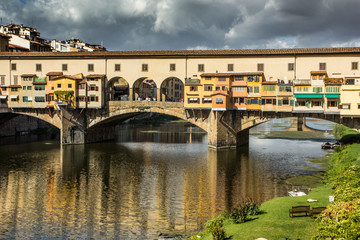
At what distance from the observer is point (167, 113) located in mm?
68375

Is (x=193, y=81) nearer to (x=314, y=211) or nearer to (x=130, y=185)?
(x=130, y=185)

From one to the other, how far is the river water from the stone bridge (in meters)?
2.88

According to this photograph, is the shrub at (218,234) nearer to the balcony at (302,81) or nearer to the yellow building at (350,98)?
the yellow building at (350,98)

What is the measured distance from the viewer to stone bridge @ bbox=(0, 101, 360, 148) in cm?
6362

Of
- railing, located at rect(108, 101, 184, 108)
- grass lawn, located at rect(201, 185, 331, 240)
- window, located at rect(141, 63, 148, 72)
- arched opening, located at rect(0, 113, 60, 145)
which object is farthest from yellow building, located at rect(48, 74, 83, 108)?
grass lawn, located at rect(201, 185, 331, 240)

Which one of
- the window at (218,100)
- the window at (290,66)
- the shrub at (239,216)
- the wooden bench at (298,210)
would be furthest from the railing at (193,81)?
the wooden bench at (298,210)

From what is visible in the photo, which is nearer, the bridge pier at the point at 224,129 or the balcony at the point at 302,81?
the balcony at the point at 302,81

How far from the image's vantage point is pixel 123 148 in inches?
2657

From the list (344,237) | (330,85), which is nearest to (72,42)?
(330,85)

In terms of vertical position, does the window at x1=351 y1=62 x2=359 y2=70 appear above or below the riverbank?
above

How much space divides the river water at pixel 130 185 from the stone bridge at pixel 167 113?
2.88 metres

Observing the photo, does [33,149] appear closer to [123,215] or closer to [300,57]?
[123,215]

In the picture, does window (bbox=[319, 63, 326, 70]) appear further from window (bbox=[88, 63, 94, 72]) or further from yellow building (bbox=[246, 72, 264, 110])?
window (bbox=[88, 63, 94, 72])

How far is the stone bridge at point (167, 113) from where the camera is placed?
63.6 m
